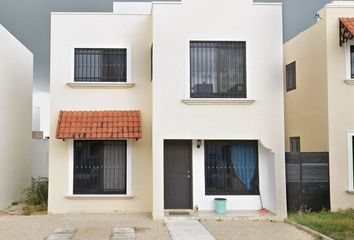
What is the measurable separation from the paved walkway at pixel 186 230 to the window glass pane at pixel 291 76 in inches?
304

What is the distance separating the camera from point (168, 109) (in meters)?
15.9

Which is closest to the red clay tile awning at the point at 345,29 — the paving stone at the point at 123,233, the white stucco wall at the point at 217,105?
the white stucco wall at the point at 217,105

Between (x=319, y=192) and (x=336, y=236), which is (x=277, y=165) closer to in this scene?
(x=319, y=192)

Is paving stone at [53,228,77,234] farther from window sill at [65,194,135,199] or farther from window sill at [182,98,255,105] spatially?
window sill at [182,98,255,105]

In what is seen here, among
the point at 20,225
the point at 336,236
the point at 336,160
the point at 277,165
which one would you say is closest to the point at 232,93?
the point at 277,165

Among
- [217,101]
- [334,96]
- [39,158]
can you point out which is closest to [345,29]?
Answer: [334,96]

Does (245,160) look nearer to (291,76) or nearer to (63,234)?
(291,76)

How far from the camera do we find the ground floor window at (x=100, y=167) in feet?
55.6

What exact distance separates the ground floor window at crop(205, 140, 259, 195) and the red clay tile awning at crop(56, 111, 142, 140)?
8.78 feet

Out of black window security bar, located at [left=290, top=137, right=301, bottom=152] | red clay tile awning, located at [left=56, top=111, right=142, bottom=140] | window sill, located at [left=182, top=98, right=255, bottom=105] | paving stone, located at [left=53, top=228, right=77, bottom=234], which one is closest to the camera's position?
paving stone, located at [left=53, top=228, right=77, bottom=234]

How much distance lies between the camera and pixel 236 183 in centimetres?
1686

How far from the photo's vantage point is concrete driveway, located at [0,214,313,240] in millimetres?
12898

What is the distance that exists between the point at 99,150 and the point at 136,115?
178cm

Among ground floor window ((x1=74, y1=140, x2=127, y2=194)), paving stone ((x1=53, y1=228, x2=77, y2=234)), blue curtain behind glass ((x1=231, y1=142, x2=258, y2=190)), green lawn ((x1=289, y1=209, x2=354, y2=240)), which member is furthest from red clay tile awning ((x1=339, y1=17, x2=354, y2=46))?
paving stone ((x1=53, y1=228, x2=77, y2=234))
